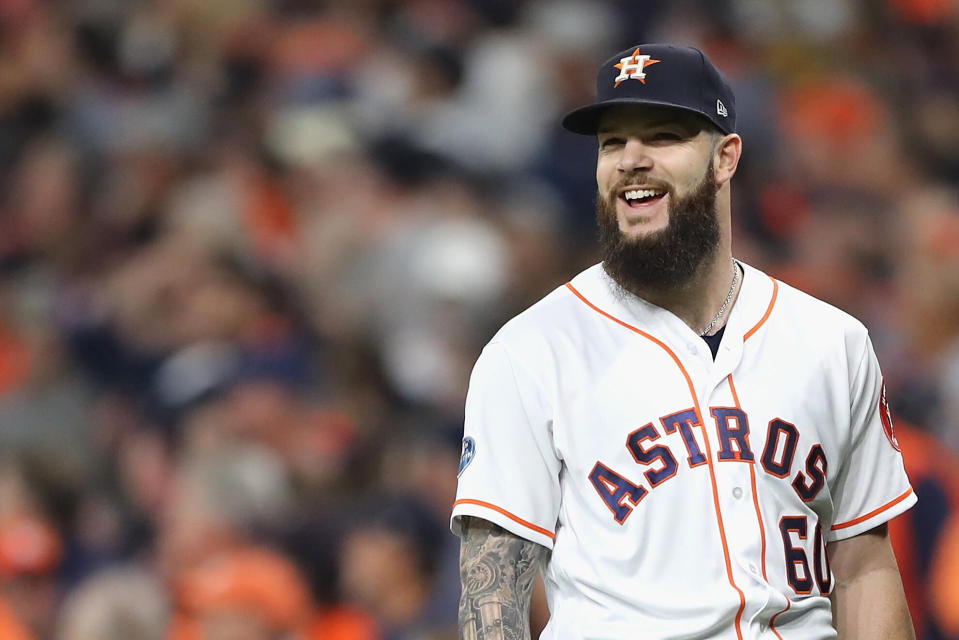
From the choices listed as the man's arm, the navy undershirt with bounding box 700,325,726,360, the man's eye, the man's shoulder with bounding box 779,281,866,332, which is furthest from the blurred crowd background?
the man's eye

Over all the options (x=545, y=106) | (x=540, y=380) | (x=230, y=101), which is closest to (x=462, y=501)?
(x=540, y=380)

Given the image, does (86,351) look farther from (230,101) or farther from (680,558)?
(680,558)

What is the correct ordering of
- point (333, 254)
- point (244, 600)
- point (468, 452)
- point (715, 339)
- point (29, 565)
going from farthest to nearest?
1. point (333, 254)
2. point (29, 565)
3. point (244, 600)
4. point (715, 339)
5. point (468, 452)

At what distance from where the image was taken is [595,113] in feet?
7.97

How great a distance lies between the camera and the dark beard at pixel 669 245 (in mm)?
2416

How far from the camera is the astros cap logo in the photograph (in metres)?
2.37

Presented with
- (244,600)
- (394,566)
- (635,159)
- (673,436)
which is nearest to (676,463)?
(673,436)

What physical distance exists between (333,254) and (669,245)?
346 cm

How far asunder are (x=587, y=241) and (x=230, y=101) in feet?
7.00

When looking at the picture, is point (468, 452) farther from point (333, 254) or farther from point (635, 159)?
point (333, 254)

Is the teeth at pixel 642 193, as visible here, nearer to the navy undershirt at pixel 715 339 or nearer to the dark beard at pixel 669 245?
the dark beard at pixel 669 245

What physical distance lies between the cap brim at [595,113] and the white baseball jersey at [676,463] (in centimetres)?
29

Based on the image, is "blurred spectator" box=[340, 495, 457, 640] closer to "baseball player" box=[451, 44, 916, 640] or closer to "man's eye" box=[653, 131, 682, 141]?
"baseball player" box=[451, 44, 916, 640]

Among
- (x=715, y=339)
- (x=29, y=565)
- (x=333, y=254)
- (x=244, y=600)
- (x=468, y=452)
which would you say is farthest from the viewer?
(x=333, y=254)
